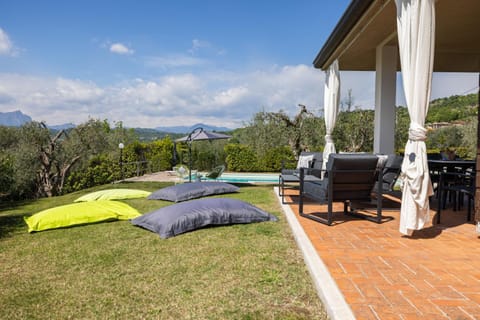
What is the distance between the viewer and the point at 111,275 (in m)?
2.90

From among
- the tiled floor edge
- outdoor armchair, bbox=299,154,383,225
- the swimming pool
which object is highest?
outdoor armchair, bbox=299,154,383,225

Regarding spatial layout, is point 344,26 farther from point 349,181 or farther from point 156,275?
point 156,275

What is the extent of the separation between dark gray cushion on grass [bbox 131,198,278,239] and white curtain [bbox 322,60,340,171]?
10.0 ft

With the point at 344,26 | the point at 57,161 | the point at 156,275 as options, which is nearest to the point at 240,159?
the point at 57,161

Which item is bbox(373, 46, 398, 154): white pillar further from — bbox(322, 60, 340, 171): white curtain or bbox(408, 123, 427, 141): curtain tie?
bbox(408, 123, 427, 141): curtain tie

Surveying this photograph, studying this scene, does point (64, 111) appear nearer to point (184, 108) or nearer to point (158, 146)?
point (158, 146)

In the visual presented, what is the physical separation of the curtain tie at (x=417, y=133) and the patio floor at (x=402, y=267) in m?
1.09

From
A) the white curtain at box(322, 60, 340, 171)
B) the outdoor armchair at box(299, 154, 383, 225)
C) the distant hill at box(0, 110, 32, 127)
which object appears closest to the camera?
the outdoor armchair at box(299, 154, 383, 225)

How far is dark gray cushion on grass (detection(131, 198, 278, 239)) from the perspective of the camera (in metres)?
4.24

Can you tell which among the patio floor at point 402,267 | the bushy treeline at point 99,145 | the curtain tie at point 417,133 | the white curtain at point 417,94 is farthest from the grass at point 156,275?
the bushy treeline at point 99,145

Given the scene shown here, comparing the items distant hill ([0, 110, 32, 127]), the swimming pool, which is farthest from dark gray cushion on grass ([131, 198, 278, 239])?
distant hill ([0, 110, 32, 127])

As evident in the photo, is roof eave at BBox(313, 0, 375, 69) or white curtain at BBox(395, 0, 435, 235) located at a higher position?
roof eave at BBox(313, 0, 375, 69)

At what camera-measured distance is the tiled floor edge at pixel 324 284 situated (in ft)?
6.50

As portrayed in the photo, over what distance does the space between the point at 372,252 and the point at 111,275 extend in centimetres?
241
